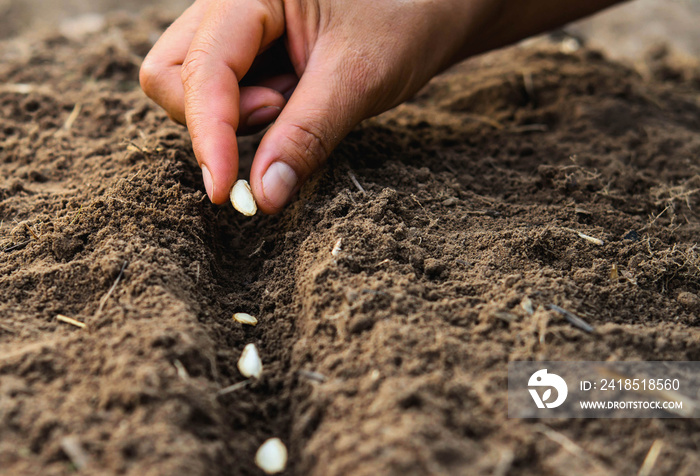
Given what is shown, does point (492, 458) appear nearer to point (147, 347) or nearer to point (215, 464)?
point (215, 464)

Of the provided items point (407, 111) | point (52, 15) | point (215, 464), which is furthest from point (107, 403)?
point (52, 15)

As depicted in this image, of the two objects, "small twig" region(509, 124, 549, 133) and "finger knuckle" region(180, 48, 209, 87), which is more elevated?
"finger knuckle" region(180, 48, 209, 87)

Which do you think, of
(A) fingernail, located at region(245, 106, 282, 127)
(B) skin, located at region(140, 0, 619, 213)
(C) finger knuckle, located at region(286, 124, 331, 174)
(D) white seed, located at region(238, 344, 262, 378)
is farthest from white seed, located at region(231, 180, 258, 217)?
(D) white seed, located at region(238, 344, 262, 378)

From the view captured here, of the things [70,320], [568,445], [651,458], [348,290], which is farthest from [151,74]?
A: [651,458]

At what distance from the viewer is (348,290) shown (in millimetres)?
1343

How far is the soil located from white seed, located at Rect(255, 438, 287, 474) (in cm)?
3

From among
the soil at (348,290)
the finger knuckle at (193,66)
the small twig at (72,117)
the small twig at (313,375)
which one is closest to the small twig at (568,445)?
the soil at (348,290)

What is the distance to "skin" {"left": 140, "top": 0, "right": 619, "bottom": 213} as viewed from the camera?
1.63 m

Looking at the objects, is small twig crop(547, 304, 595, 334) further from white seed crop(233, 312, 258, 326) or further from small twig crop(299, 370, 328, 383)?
white seed crop(233, 312, 258, 326)

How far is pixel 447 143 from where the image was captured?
7.22 ft

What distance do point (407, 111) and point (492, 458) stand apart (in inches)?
69.5

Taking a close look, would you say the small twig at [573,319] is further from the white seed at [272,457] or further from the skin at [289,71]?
the skin at [289,71]

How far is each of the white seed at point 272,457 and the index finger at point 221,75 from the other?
79 cm

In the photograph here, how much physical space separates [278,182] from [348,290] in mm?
467
